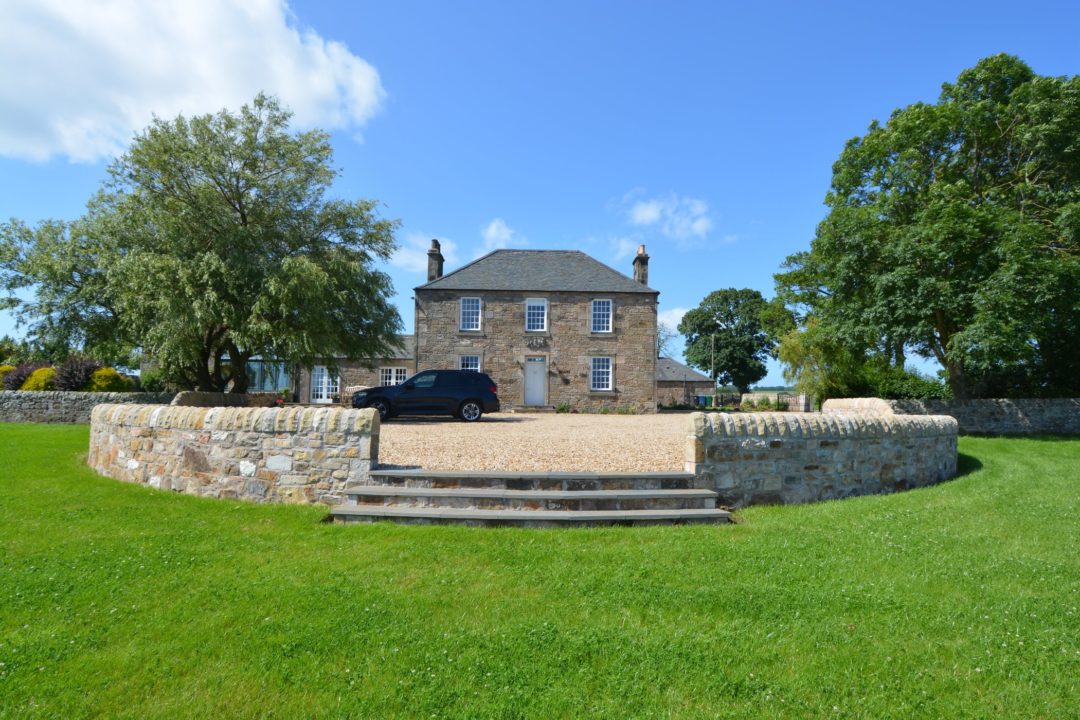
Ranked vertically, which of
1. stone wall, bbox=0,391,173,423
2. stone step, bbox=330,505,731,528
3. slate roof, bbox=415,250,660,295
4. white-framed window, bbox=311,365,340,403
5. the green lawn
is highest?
slate roof, bbox=415,250,660,295

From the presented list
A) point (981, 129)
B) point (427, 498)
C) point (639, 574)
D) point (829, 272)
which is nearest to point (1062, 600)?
point (639, 574)

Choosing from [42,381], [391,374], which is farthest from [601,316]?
[42,381]

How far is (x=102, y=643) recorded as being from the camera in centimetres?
349

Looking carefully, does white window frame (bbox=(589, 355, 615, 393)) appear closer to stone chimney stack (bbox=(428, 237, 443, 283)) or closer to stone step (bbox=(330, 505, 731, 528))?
stone chimney stack (bbox=(428, 237, 443, 283))

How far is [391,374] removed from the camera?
30.4 meters

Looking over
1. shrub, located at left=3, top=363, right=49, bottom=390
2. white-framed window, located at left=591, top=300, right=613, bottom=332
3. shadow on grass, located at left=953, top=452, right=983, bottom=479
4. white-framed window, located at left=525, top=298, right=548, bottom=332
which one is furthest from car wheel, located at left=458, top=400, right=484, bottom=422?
shrub, located at left=3, top=363, right=49, bottom=390

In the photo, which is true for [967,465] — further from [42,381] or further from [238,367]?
[42,381]

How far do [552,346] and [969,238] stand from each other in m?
16.2

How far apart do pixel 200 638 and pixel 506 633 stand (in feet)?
6.66

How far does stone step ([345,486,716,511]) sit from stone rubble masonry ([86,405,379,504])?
59 cm

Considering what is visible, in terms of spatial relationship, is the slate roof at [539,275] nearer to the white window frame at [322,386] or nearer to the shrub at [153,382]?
the white window frame at [322,386]

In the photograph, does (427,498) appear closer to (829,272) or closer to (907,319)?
(907,319)

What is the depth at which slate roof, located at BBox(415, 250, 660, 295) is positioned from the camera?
1035 inches

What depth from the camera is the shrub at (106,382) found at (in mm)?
18781
